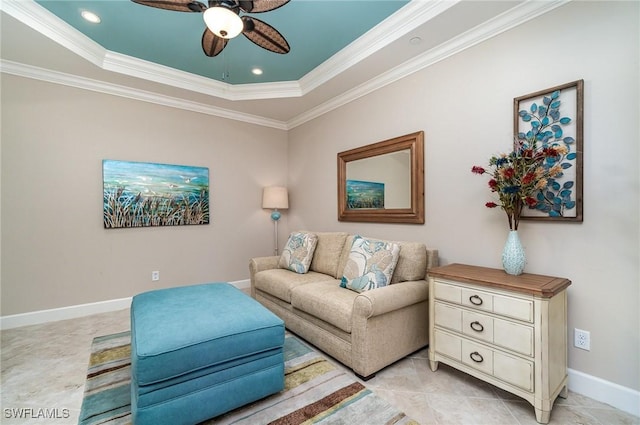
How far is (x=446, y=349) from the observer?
6.69 feet

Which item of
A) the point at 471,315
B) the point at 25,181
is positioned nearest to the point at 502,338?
the point at 471,315

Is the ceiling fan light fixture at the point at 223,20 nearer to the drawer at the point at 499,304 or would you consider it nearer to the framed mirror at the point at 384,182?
the framed mirror at the point at 384,182

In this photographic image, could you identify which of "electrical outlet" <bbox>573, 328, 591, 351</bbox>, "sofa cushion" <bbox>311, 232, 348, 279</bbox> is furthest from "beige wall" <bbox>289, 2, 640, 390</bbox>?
"sofa cushion" <bbox>311, 232, 348, 279</bbox>

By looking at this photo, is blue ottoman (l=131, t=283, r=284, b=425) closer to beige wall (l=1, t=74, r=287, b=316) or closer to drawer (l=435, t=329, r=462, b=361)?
drawer (l=435, t=329, r=462, b=361)

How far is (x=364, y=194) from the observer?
11.4ft

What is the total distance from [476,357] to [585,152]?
149cm


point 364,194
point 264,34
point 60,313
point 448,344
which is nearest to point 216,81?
point 264,34

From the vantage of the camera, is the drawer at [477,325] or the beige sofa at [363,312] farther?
the beige sofa at [363,312]

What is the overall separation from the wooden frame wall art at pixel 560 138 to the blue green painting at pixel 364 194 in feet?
4.82

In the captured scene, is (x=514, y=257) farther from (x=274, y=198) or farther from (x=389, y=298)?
(x=274, y=198)

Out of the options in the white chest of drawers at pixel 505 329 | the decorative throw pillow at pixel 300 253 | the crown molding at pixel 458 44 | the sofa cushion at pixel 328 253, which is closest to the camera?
the white chest of drawers at pixel 505 329

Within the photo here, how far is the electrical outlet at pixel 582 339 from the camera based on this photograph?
72.2 inches

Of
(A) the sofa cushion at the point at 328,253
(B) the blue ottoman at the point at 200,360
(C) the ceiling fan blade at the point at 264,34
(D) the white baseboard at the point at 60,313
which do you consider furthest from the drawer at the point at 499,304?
(D) the white baseboard at the point at 60,313

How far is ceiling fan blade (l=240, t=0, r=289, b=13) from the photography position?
176 cm
